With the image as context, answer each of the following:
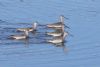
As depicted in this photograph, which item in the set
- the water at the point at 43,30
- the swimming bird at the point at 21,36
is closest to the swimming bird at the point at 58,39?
the water at the point at 43,30

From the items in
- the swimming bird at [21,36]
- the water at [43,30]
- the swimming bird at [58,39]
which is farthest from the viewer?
the swimming bird at [58,39]

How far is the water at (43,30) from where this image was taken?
28453 millimetres

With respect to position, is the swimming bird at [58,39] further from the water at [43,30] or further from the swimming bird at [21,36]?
the swimming bird at [21,36]

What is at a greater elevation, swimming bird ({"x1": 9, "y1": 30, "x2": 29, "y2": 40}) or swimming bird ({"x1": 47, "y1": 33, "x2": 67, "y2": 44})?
swimming bird ({"x1": 9, "y1": 30, "x2": 29, "y2": 40})

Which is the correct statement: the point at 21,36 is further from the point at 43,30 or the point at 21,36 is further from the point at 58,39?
the point at 43,30

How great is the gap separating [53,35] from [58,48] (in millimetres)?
2243

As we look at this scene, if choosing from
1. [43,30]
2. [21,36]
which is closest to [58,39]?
[43,30]

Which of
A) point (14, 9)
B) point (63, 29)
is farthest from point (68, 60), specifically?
point (14, 9)

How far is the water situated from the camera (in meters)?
28.5

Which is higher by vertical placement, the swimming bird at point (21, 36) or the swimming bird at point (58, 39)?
the swimming bird at point (21, 36)

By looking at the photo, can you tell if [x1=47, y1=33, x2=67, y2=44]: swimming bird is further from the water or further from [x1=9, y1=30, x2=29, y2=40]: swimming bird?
[x1=9, y1=30, x2=29, y2=40]: swimming bird

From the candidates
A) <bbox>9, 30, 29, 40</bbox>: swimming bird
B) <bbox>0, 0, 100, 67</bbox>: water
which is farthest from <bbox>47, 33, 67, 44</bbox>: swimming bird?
<bbox>9, 30, 29, 40</bbox>: swimming bird

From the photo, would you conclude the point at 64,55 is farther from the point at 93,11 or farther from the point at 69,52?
the point at 93,11

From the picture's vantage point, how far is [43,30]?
3400cm
